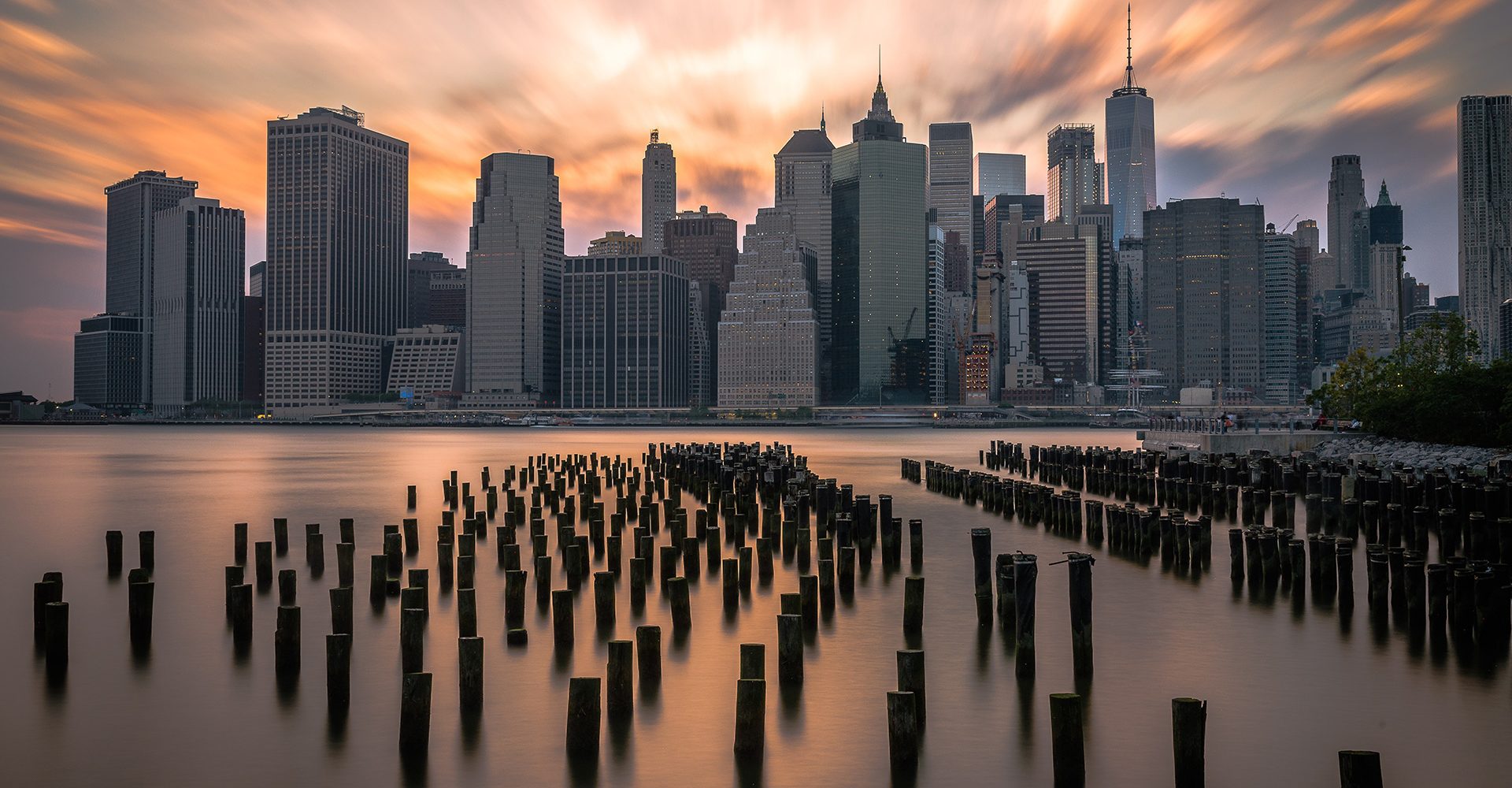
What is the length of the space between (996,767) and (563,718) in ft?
20.3

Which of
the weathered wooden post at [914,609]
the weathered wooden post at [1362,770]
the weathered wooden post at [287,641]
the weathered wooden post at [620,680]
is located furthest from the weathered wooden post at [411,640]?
the weathered wooden post at [1362,770]

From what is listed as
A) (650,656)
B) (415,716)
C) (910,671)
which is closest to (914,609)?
(650,656)

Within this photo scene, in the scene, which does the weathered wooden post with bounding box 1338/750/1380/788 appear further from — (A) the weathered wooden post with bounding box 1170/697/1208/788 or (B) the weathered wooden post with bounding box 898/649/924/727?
(B) the weathered wooden post with bounding box 898/649/924/727

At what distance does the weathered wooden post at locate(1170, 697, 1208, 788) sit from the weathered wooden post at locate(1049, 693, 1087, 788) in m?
1.08

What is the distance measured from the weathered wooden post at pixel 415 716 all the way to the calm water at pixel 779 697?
25 cm

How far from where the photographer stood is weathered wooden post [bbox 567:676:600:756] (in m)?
13.6

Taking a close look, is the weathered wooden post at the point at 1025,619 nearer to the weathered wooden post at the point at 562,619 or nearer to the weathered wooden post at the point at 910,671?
the weathered wooden post at the point at 910,671

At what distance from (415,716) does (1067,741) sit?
27.2 ft

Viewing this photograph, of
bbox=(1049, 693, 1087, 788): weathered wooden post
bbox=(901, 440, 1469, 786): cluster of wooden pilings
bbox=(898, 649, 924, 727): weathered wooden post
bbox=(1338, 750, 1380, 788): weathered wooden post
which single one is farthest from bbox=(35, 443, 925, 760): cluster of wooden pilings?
bbox=(1338, 750, 1380, 788): weathered wooden post

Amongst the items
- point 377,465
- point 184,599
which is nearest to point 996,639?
point 184,599

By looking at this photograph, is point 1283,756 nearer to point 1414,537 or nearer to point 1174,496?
point 1414,537

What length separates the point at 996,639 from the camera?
20.8 meters

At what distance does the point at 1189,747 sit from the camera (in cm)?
1276

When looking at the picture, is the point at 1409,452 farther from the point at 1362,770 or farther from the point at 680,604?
the point at 1362,770
